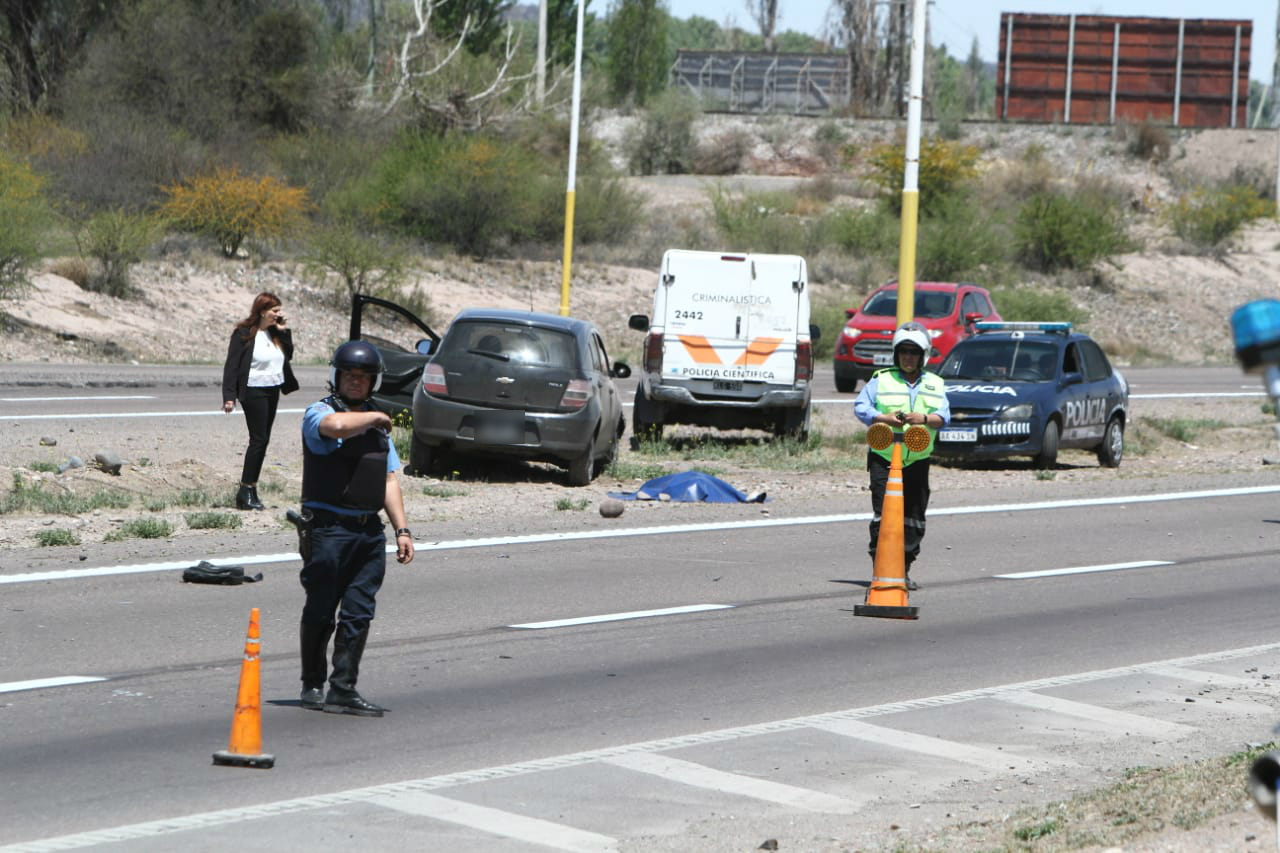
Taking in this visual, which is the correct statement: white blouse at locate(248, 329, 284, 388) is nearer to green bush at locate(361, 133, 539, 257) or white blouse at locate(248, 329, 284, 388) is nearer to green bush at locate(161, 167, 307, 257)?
green bush at locate(161, 167, 307, 257)

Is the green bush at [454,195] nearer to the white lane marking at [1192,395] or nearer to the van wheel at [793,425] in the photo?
the white lane marking at [1192,395]

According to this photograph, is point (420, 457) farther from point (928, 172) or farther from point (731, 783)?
point (928, 172)

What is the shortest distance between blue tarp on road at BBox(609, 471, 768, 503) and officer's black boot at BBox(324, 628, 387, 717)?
9266 millimetres

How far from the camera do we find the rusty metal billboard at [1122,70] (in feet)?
234

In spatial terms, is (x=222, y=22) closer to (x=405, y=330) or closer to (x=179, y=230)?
(x=179, y=230)

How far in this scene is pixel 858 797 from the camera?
720 cm

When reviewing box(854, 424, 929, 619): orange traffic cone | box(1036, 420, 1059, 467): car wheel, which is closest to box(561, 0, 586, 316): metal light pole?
box(1036, 420, 1059, 467): car wheel

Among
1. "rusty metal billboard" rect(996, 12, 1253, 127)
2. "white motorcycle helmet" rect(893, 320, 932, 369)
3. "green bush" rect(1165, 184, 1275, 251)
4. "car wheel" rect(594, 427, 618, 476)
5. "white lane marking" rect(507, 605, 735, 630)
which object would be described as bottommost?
"white lane marking" rect(507, 605, 735, 630)

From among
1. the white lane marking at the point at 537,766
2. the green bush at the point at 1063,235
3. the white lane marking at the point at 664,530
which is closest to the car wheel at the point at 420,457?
the white lane marking at the point at 664,530

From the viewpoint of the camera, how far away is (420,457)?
58.4 ft

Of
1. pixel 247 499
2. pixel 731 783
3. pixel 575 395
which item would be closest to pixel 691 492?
pixel 575 395

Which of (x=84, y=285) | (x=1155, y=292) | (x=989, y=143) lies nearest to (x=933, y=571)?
(x=84, y=285)

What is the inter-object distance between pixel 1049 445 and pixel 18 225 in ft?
60.6

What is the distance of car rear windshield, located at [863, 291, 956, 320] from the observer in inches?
1262
